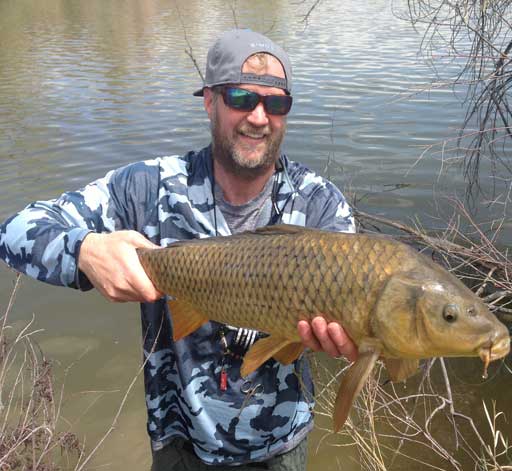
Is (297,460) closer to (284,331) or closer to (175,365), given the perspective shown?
(175,365)

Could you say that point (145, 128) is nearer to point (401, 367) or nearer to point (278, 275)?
point (278, 275)

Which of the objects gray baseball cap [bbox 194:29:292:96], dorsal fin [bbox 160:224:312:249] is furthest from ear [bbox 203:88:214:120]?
dorsal fin [bbox 160:224:312:249]

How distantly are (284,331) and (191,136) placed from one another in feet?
30.2

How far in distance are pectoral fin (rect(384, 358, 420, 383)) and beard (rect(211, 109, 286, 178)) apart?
3.46 feet

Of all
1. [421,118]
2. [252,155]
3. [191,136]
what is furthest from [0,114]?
[252,155]

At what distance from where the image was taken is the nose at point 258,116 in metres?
2.59

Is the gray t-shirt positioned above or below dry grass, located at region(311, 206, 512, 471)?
above

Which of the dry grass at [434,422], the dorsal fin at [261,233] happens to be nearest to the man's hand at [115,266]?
the dorsal fin at [261,233]

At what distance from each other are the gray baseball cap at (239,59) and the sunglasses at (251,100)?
0.17ft

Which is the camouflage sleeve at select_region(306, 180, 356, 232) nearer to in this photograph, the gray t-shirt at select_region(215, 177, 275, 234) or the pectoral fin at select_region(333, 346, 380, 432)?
the gray t-shirt at select_region(215, 177, 275, 234)

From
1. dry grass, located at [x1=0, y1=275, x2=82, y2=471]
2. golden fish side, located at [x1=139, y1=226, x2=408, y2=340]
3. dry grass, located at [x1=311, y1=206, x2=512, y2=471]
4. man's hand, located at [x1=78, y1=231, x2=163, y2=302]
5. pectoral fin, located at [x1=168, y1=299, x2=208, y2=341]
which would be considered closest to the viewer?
golden fish side, located at [x1=139, y1=226, x2=408, y2=340]

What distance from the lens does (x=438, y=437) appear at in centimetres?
385

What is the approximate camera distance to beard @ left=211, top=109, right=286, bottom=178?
2.54m

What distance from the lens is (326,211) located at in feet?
8.39
